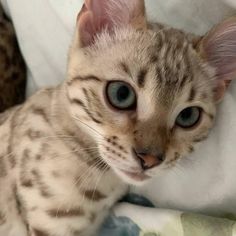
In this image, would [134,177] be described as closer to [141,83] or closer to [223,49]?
[141,83]

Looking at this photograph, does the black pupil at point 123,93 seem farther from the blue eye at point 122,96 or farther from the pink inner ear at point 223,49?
the pink inner ear at point 223,49

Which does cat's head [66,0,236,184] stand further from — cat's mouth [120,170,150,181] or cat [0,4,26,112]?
cat [0,4,26,112]

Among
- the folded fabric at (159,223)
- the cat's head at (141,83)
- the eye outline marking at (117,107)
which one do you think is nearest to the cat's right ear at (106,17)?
the cat's head at (141,83)

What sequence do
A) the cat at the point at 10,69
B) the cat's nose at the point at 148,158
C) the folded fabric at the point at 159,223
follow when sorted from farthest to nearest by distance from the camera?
the cat at the point at 10,69, the folded fabric at the point at 159,223, the cat's nose at the point at 148,158

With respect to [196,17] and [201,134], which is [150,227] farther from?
[196,17]

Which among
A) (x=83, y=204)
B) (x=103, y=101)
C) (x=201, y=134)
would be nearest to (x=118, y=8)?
(x=103, y=101)
